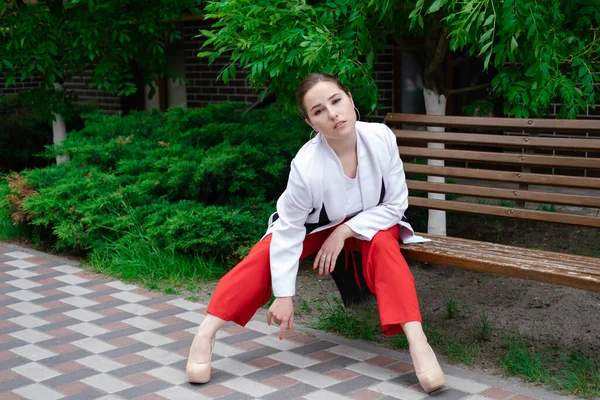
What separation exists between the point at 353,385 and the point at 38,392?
1.32 meters

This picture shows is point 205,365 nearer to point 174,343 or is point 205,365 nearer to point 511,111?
point 174,343

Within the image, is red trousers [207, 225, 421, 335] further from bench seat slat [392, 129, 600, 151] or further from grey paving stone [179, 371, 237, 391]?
bench seat slat [392, 129, 600, 151]

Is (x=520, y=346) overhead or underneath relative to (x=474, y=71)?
underneath

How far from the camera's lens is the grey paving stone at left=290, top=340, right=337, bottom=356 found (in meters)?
4.10

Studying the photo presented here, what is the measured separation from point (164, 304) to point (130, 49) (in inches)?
131

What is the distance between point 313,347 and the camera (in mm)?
4156

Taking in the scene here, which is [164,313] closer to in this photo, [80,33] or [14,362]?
[14,362]

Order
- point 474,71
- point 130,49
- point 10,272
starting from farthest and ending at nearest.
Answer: point 474,71 → point 130,49 → point 10,272

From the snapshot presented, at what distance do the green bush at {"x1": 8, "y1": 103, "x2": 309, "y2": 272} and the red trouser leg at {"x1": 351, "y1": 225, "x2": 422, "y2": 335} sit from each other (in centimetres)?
157

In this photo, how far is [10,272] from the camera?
18.8 feet

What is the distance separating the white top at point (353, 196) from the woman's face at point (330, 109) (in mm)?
221

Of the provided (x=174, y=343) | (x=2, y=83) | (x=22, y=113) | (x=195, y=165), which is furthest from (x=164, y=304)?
(x=2, y=83)

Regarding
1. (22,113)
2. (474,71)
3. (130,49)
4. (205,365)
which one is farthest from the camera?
(22,113)

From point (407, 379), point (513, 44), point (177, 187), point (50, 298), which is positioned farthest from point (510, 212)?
point (50, 298)
